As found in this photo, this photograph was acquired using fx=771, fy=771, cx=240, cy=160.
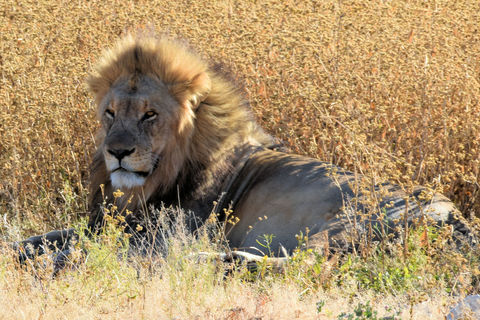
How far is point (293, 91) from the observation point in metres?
6.12

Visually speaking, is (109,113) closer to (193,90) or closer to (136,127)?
(136,127)

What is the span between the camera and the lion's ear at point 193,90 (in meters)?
5.22

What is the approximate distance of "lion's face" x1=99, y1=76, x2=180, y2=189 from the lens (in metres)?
4.91

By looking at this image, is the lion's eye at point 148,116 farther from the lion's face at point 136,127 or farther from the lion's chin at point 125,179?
the lion's chin at point 125,179

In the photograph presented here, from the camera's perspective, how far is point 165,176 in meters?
5.17

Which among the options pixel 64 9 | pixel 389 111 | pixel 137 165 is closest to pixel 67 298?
pixel 137 165

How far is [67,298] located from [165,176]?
1676 millimetres

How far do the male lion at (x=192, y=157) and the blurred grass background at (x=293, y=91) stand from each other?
15.3 inches

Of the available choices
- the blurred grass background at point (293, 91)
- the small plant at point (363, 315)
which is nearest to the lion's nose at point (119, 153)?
the blurred grass background at point (293, 91)

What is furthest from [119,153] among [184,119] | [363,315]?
[363,315]

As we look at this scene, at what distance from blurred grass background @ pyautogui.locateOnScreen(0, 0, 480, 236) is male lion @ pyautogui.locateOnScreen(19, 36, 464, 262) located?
388 mm

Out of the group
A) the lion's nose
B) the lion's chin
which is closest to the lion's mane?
the lion's chin

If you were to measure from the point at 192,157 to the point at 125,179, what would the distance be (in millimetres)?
525

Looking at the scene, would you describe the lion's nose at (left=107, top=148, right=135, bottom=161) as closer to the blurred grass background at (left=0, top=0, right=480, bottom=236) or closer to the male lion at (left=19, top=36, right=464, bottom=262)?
the male lion at (left=19, top=36, right=464, bottom=262)
